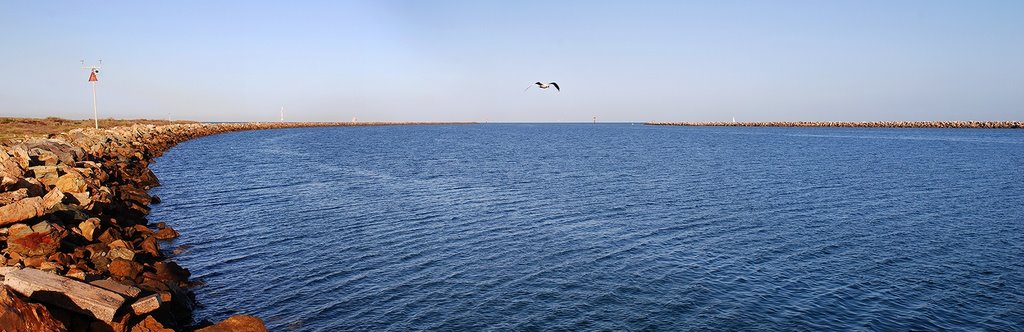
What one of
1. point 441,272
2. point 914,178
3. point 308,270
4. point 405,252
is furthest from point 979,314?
point 914,178

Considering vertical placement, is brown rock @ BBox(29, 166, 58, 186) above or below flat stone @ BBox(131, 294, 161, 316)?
above

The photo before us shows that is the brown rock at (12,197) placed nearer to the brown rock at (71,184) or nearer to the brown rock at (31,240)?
the brown rock at (31,240)

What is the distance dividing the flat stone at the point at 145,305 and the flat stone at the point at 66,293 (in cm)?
44

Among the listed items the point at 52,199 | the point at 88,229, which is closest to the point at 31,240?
the point at 88,229

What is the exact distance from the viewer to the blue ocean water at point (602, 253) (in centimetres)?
1859

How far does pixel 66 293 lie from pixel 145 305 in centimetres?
165

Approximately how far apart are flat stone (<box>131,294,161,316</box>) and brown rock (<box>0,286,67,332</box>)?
6.72 feet

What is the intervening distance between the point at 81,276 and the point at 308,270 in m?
7.79

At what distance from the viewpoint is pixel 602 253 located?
2570 centimetres

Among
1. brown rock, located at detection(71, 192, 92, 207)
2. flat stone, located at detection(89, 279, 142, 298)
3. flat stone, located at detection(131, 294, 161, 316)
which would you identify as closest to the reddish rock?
brown rock, located at detection(71, 192, 92, 207)

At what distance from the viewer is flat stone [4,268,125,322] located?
1348 centimetres

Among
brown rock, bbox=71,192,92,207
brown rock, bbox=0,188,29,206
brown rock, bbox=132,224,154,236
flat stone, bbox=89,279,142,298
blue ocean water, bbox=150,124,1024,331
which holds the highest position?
brown rock, bbox=0,188,29,206

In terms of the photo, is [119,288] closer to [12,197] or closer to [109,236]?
[109,236]

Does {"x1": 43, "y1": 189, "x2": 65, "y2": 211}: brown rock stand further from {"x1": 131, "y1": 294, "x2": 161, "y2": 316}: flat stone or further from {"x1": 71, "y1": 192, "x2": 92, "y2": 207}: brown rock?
{"x1": 131, "y1": 294, "x2": 161, "y2": 316}: flat stone
